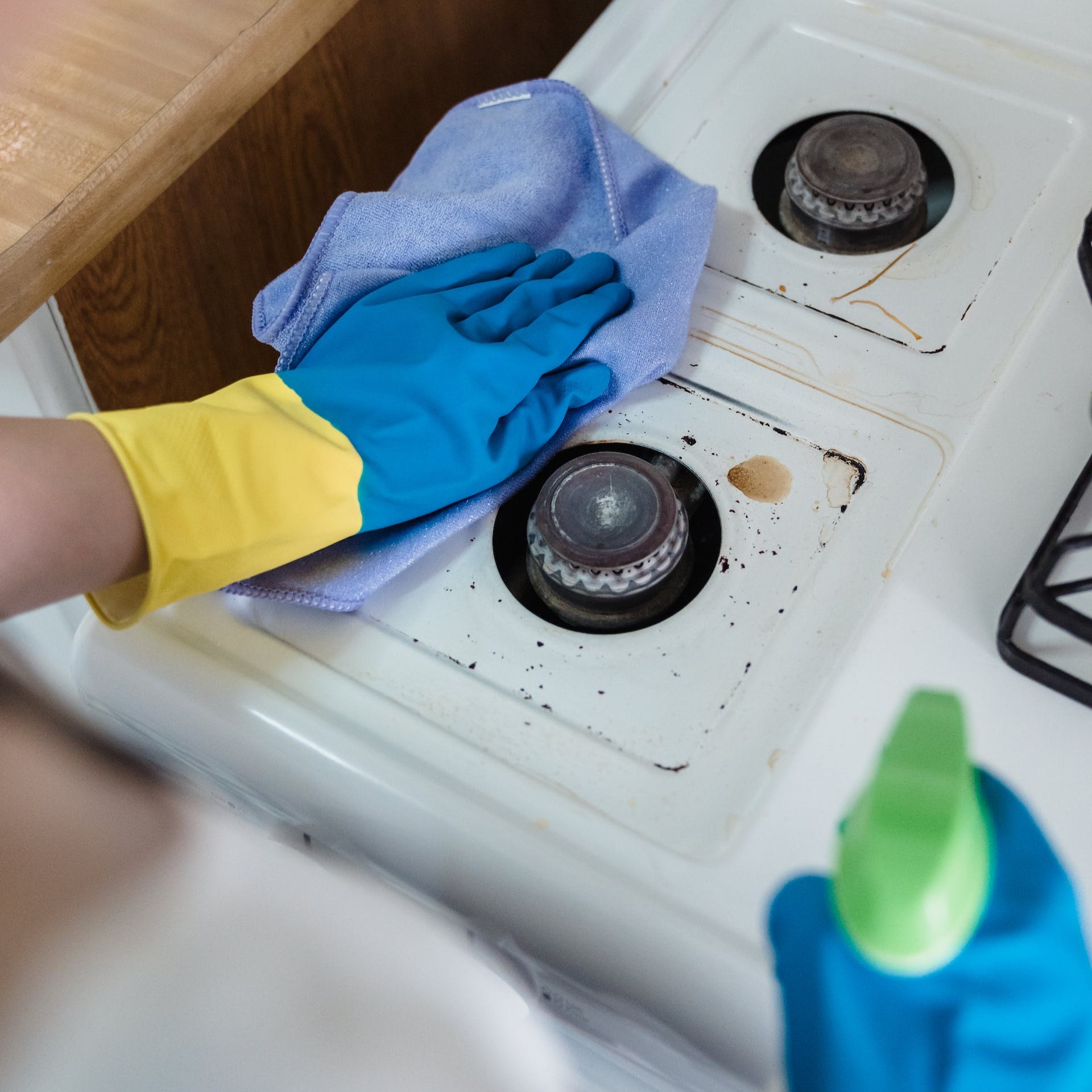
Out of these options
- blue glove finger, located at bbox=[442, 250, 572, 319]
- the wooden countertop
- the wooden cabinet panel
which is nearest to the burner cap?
blue glove finger, located at bbox=[442, 250, 572, 319]

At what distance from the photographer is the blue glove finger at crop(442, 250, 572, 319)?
55 cm

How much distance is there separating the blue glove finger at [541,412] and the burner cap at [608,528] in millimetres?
26

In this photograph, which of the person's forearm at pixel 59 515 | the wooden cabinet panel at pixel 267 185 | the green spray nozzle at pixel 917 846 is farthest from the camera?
the wooden cabinet panel at pixel 267 185

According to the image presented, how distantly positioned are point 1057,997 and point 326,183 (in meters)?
→ 0.82

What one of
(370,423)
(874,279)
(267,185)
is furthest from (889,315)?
(267,185)

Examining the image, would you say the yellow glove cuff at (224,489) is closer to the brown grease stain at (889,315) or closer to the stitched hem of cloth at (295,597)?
the stitched hem of cloth at (295,597)

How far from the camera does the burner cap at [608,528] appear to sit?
0.49m

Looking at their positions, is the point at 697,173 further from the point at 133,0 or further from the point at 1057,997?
the point at 1057,997

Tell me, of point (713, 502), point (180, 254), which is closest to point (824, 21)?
point (713, 502)

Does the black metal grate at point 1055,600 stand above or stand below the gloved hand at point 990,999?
above

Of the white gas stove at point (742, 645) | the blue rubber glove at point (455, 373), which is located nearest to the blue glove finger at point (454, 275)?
the blue rubber glove at point (455, 373)

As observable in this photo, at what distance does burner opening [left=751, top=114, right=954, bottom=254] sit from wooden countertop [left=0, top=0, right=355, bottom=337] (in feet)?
1.04

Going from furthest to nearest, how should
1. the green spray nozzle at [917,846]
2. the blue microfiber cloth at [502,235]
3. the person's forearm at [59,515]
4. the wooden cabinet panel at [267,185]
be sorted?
the wooden cabinet panel at [267,185] → the blue microfiber cloth at [502,235] → the person's forearm at [59,515] → the green spray nozzle at [917,846]

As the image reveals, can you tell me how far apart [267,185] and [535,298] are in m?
0.40
